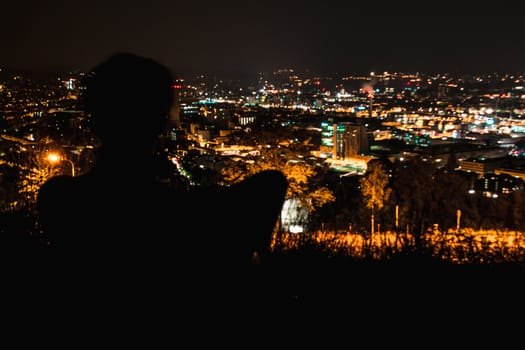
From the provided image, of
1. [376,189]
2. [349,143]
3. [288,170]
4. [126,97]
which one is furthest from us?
[349,143]

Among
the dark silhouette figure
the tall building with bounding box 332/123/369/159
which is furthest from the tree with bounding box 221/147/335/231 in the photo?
the tall building with bounding box 332/123/369/159

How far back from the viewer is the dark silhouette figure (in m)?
0.69

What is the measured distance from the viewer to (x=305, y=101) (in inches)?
3324

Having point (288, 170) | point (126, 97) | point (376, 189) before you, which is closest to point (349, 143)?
point (376, 189)

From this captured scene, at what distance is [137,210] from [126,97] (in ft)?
0.57

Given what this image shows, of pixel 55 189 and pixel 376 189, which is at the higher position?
pixel 55 189

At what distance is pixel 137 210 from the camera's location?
695 millimetres

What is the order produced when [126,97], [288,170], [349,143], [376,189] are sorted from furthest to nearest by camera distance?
1. [349,143]
2. [376,189]
3. [288,170]
4. [126,97]

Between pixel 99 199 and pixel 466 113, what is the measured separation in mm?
72210

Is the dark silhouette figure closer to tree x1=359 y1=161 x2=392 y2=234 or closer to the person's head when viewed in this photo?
the person's head

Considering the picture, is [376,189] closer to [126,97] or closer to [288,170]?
[288,170]

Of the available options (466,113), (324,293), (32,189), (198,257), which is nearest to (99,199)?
(198,257)

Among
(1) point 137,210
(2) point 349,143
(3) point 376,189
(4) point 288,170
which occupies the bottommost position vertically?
(2) point 349,143

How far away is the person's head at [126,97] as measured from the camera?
2.28 ft
